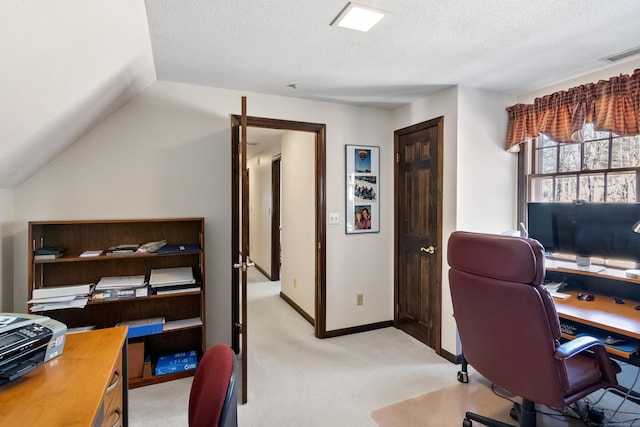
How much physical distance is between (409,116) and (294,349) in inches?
98.6

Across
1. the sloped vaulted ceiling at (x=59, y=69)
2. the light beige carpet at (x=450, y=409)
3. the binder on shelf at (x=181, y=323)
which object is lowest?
the light beige carpet at (x=450, y=409)

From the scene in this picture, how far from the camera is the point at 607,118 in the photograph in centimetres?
219

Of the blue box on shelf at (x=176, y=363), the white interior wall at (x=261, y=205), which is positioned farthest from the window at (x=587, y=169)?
the white interior wall at (x=261, y=205)

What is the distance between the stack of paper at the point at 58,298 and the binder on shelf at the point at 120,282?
0.10m

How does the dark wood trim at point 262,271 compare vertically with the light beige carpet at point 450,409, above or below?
above

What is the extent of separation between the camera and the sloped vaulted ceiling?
105 centimetres

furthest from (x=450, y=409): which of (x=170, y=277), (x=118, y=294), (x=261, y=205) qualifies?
(x=261, y=205)

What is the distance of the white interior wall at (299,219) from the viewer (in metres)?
3.73

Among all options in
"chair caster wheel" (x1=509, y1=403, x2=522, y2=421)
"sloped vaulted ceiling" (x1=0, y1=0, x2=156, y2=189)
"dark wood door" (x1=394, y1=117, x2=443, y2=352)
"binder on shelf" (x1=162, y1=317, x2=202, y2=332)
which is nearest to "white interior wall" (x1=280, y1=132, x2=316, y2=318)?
"dark wood door" (x1=394, y1=117, x2=443, y2=352)

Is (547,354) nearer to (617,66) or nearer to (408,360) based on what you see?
(408,360)

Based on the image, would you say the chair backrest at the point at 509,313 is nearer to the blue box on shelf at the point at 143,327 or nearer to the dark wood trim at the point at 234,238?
the dark wood trim at the point at 234,238

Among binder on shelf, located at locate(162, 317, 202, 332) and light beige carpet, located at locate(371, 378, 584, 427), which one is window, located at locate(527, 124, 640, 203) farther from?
binder on shelf, located at locate(162, 317, 202, 332)

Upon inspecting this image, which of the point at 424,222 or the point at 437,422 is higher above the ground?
the point at 424,222

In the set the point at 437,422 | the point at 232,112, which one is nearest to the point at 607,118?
the point at 437,422
